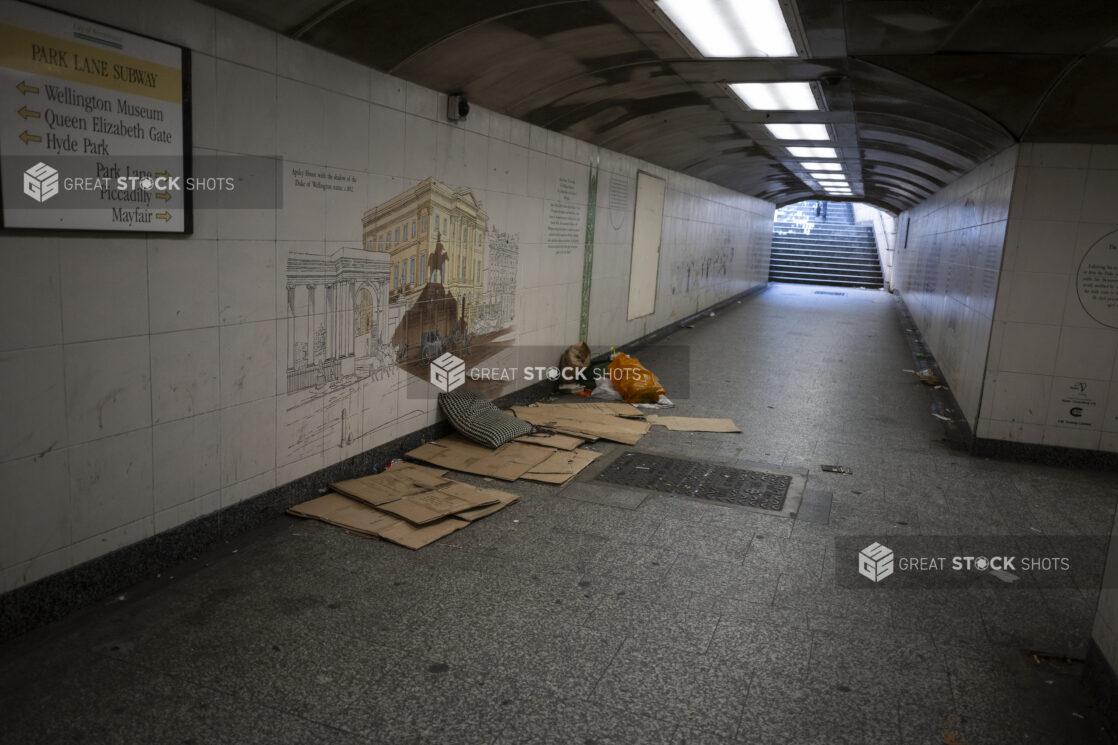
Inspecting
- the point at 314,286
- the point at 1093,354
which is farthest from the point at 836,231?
the point at 314,286

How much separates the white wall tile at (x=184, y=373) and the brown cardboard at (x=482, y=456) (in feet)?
6.28

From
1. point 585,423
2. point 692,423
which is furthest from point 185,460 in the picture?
point 692,423

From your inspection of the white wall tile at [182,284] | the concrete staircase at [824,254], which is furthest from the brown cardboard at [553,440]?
the concrete staircase at [824,254]

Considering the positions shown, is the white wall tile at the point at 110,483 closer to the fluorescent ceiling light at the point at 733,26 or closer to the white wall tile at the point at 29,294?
the white wall tile at the point at 29,294

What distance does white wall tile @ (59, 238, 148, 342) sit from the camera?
10.3 ft

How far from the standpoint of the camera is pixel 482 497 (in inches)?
190

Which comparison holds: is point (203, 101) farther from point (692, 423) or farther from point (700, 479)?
point (692, 423)

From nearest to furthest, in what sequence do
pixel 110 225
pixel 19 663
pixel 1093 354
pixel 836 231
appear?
pixel 19 663
pixel 110 225
pixel 1093 354
pixel 836 231

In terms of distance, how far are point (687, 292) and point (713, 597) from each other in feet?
34.7

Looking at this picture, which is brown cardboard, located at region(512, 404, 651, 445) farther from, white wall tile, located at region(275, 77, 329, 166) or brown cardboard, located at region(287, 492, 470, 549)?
white wall tile, located at region(275, 77, 329, 166)

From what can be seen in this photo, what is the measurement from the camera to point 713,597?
3.75 meters

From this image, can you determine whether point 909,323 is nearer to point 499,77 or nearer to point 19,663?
point 499,77

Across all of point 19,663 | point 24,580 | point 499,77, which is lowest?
point 19,663

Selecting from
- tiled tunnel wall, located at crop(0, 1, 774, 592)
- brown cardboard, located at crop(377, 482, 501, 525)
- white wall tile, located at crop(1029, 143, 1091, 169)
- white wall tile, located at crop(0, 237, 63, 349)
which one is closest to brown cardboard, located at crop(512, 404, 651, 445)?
tiled tunnel wall, located at crop(0, 1, 774, 592)
